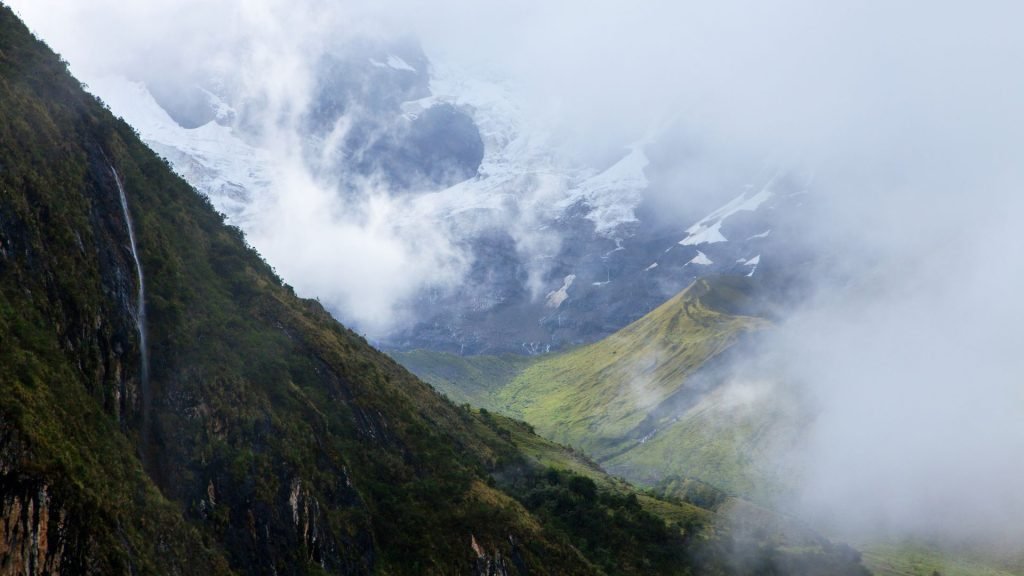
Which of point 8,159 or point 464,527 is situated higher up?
point 8,159

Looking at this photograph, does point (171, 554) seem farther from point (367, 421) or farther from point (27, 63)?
point (27, 63)

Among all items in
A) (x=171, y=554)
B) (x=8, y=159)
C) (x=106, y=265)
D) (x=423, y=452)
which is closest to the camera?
(x=171, y=554)

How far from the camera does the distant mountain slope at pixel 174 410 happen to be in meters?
64.6

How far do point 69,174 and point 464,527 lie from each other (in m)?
60.7

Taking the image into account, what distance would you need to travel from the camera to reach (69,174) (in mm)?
90062

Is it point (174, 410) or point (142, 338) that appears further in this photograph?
point (142, 338)

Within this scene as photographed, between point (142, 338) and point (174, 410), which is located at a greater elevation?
point (142, 338)

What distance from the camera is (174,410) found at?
87438 millimetres

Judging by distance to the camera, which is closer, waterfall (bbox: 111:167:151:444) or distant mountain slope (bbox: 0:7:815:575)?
distant mountain slope (bbox: 0:7:815:575)

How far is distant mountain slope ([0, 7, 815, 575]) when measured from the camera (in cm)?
6462

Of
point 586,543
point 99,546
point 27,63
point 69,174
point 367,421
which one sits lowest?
point 99,546

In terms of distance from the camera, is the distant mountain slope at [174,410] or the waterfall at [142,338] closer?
the distant mountain slope at [174,410]

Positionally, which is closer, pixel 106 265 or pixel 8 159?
pixel 8 159

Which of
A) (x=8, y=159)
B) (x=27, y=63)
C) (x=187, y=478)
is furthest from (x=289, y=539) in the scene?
(x=27, y=63)
